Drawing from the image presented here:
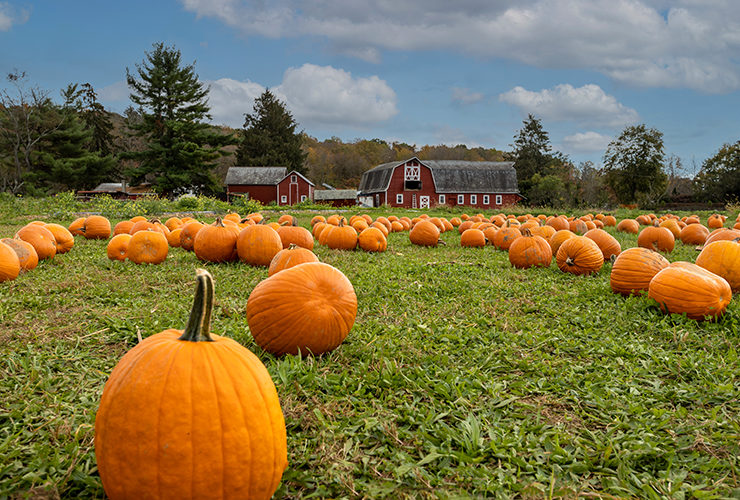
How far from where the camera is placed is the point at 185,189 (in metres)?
39.8

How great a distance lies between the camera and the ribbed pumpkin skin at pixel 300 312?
2.80m

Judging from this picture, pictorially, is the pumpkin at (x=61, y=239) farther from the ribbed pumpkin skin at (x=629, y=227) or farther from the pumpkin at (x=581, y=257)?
the ribbed pumpkin skin at (x=629, y=227)

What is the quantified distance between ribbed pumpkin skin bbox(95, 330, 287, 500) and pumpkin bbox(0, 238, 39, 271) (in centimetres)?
486

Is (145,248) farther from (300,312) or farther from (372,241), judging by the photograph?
(300,312)

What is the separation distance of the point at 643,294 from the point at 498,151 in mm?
92393


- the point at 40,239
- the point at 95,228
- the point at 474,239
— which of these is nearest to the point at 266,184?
the point at 95,228

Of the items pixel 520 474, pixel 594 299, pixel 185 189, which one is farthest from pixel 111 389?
pixel 185 189

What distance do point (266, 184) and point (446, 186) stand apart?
21.9 meters

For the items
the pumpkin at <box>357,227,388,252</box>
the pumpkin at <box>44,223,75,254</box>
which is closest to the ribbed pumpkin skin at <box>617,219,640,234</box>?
the pumpkin at <box>357,227,388,252</box>

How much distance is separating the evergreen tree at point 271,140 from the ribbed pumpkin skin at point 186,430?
60000 millimetres

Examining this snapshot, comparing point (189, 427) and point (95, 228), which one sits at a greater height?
point (95, 228)

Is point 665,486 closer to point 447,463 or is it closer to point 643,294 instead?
point 447,463

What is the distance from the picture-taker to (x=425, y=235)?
356 inches

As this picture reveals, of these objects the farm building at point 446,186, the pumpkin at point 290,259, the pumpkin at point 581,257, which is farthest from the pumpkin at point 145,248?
the farm building at point 446,186
